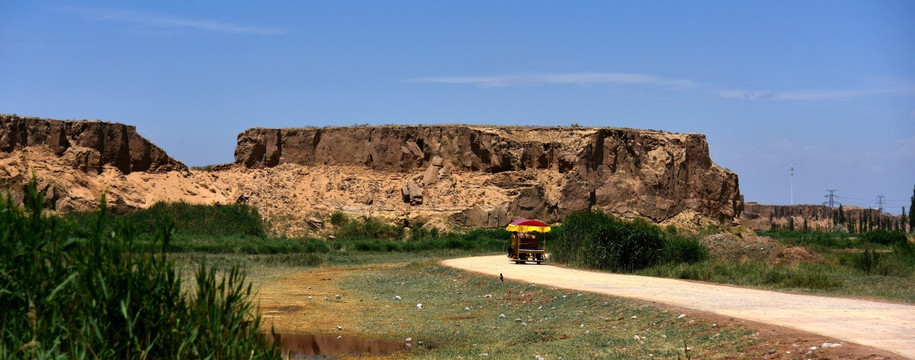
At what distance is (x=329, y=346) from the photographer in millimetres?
15070

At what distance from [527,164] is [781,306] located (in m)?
49.4

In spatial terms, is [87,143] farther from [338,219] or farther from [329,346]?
[329,346]

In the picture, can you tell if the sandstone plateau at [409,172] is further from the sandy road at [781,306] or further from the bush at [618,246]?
the sandy road at [781,306]

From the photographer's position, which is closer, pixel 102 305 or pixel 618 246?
pixel 102 305

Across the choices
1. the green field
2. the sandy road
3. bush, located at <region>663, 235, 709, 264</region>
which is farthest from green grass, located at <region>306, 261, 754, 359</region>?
bush, located at <region>663, 235, 709, 264</region>

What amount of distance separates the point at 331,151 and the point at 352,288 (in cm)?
4399

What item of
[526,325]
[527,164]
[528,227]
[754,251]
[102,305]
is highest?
[527,164]

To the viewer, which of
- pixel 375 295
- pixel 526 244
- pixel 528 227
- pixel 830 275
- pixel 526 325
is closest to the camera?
pixel 526 325

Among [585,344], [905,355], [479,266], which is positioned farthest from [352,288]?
[905,355]

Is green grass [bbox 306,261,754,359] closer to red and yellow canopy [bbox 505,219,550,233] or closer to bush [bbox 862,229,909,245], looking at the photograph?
red and yellow canopy [bbox 505,219,550,233]

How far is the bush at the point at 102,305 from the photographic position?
7852mm

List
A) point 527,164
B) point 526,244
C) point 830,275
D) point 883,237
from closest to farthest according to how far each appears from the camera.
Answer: point 830,275, point 526,244, point 883,237, point 527,164

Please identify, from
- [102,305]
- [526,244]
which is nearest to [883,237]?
[526,244]

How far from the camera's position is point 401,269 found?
32.3 meters
